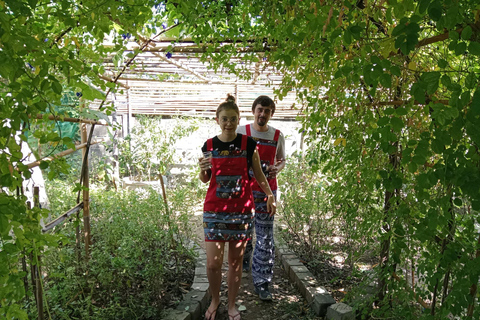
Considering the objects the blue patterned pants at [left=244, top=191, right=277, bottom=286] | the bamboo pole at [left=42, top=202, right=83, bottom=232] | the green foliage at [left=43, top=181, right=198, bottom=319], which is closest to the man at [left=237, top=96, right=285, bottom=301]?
the blue patterned pants at [left=244, top=191, right=277, bottom=286]

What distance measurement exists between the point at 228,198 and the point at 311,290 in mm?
1123

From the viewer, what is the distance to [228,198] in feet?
8.79

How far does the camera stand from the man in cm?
322

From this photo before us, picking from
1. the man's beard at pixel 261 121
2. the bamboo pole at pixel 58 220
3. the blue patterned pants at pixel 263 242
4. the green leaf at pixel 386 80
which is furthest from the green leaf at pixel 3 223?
the man's beard at pixel 261 121

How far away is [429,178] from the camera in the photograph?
924 millimetres

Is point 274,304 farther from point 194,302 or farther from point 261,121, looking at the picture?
point 261,121

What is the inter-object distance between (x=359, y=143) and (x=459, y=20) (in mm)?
1330

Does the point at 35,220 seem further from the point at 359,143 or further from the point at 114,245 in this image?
the point at 114,245

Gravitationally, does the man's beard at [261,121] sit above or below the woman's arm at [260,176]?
above

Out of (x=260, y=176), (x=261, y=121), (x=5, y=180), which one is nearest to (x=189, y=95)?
(x=261, y=121)

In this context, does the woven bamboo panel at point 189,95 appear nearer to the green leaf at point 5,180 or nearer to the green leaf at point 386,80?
the green leaf at point 5,180

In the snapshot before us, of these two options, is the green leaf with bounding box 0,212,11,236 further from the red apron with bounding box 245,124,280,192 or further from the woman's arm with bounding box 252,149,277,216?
the red apron with bounding box 245,124,280,192

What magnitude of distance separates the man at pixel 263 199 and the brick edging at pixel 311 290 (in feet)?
1.03

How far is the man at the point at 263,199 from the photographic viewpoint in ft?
10.6
